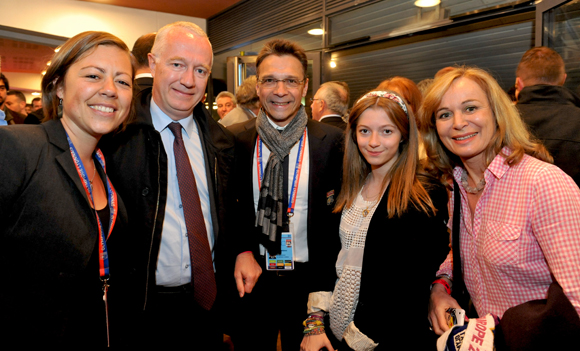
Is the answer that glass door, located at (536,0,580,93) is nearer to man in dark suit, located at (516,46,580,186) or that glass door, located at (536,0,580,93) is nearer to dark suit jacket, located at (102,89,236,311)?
man in dark suit, located at (516,46,580,186)

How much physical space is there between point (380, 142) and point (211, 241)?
99 cm

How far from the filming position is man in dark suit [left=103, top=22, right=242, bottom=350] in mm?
1720

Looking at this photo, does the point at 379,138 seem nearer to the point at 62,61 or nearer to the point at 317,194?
the point at 317,194

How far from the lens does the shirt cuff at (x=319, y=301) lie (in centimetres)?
188

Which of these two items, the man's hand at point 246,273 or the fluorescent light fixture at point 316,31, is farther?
the fluorescent light fixture at point 316,31

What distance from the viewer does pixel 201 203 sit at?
190 centimetres

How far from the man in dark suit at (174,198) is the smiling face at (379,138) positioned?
0.78 meters

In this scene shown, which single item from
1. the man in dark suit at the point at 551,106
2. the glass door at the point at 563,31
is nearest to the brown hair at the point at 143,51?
the man in dark suit at the point at 551,106

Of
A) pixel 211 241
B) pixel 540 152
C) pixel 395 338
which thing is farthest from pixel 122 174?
pixel 540 152

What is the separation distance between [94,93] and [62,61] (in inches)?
6.6

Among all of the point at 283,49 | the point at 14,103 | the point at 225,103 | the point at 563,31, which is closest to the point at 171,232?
the point at 283,49

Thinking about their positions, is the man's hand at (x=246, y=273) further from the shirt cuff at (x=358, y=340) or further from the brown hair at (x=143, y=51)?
the brown hair at (x=143, y=51)

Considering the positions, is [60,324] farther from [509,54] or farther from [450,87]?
[509,54]

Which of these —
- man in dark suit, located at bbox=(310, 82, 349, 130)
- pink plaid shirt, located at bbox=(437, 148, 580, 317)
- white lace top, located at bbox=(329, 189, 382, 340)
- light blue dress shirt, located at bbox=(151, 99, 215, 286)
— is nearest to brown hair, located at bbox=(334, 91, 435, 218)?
white lace top, located at bbox=(329, 189, 382, 340)
